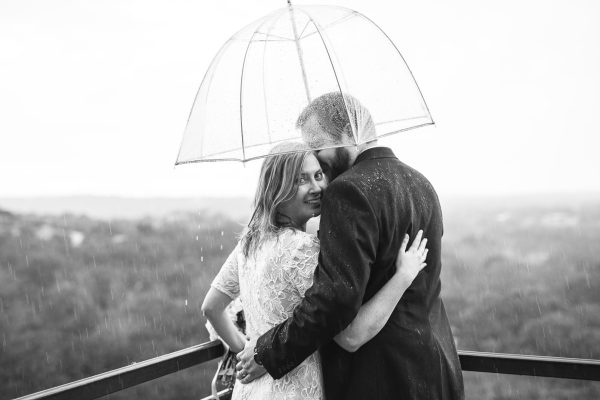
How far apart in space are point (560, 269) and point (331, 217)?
2515 cm

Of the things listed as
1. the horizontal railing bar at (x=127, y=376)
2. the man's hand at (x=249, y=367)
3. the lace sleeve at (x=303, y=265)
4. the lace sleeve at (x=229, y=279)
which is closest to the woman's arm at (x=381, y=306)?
the lace sleeve at (x=303, y=265)

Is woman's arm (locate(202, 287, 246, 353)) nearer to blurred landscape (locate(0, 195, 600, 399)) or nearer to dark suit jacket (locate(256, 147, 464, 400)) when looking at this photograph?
dark suit jacket (locate(256, 147, 464, 400))

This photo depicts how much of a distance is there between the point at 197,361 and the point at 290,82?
112 centimetres

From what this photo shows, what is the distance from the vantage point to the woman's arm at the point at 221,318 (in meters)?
1.96

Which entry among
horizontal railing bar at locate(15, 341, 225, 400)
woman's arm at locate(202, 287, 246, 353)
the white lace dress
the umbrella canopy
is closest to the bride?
the white lace dress

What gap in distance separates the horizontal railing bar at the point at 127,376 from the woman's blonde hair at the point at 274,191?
60 centimetres

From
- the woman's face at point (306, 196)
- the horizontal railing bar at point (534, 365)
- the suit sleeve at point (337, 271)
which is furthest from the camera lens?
the horizontal railing bar at point (534, 365)

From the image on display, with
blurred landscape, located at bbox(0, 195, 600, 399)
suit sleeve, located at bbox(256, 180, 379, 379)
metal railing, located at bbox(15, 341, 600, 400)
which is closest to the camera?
suit sleeve, located at bbox(256, 180, 379, 379)

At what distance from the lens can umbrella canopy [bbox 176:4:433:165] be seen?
1583 millimetres

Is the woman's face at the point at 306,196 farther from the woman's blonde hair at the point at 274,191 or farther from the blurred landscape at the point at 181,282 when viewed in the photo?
the blurred landscape at the point at 181,282

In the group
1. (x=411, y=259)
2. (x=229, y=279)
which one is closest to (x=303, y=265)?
(x=411, y=259)

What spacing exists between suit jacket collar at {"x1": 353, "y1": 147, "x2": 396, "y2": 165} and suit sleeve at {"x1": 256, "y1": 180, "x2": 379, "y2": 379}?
0.16 meters

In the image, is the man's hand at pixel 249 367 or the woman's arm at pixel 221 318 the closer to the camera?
the man's hand at pixel 249 367

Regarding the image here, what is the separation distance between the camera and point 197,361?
7.12ft
